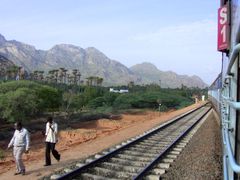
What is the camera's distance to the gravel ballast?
10789 millimetres

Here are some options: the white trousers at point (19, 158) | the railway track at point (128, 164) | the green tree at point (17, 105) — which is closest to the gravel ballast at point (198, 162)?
the railway track at point (128, 164)

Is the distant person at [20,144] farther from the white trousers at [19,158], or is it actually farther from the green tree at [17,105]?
the green tree at [17,105]

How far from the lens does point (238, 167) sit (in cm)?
288

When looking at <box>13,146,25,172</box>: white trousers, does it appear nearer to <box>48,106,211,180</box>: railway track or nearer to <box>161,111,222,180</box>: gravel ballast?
<box>48,106,211,180</box>: railway track

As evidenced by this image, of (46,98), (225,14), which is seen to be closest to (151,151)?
(225,14)

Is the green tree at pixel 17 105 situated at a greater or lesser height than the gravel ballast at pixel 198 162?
greater

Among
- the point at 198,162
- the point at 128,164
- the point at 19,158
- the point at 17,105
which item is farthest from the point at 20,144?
the point at 17,105

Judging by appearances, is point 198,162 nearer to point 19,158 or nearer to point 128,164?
point 128,164

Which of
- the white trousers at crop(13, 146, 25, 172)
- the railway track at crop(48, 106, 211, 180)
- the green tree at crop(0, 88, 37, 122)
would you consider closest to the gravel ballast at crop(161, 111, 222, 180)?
the railway track at crop(48, 106, 211, 180)

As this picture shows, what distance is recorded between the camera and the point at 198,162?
12.6 m

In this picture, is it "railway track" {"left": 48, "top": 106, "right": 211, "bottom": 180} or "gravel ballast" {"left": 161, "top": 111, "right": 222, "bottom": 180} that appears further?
"gravel ballast" {"left": 161, "top": 111, "right": 222, "bottom": 180}

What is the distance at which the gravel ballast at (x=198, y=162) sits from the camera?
1079 centimetres

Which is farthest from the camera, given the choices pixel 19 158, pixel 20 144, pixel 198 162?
pixel 198 162

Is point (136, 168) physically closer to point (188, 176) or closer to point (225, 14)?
point (188, 176)
